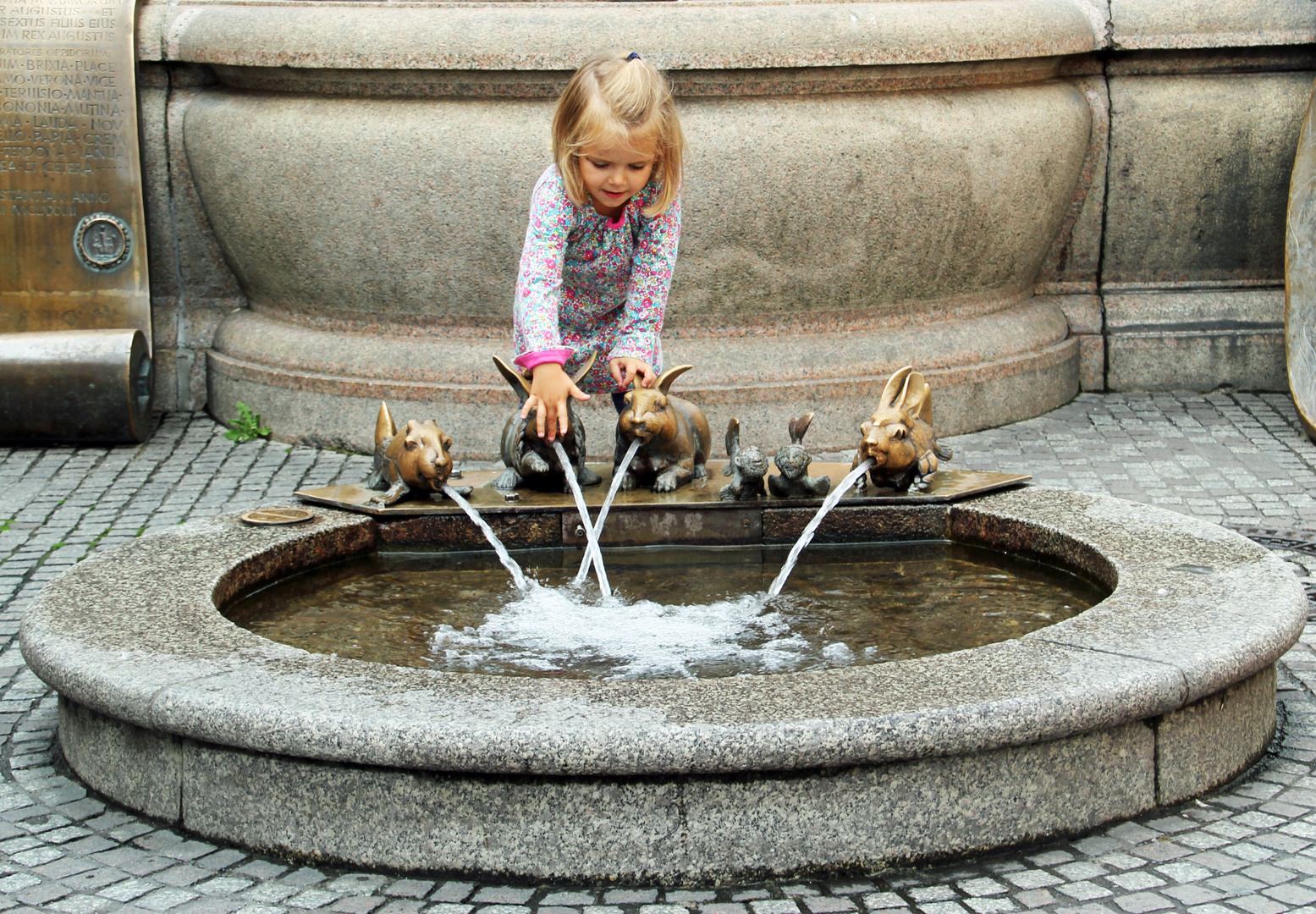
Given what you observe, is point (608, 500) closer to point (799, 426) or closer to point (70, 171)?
point (799, 426)

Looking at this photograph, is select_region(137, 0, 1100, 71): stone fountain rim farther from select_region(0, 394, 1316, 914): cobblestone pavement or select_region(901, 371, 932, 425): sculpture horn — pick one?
select_region(0, 394, 1316, 914): cobblestone pavement

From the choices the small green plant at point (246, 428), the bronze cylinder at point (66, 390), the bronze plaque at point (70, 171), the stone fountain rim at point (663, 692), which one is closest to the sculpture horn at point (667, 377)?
the stone fountain rim at point (663, 692)

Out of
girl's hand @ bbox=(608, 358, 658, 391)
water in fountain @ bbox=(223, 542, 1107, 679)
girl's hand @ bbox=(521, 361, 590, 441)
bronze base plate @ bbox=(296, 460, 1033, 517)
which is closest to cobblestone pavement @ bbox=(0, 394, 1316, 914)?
water in fountain @ bbox=(223, 542, 1107, 679)

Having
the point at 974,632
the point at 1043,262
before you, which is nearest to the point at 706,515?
the point at 974,632

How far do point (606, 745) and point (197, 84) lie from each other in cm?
606

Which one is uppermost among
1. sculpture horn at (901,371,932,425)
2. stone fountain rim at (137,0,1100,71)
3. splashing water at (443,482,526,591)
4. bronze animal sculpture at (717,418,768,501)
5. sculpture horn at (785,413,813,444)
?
stone fountain rim at (137,0,1100,71)

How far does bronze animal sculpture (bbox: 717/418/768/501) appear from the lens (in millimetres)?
4773

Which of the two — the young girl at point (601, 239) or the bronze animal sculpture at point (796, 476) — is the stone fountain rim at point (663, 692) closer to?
the bronze animal sculpture at point (796, 476)

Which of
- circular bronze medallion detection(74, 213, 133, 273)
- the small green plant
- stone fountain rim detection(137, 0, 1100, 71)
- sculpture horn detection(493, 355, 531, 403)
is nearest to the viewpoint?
sculpture horn detection(493, 355, 531, 403)

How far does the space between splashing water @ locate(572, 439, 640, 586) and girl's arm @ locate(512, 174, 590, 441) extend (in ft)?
0.99

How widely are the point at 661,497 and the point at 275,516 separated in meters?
1.23

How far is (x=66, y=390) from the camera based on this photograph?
7.43m

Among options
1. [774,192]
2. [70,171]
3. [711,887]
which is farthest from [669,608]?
[70,171]

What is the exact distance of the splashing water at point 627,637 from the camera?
12.6 ft
